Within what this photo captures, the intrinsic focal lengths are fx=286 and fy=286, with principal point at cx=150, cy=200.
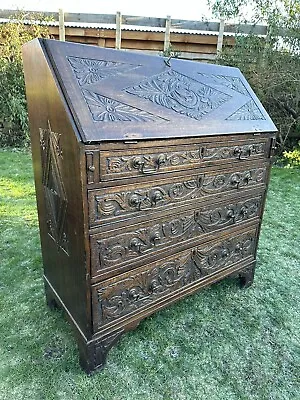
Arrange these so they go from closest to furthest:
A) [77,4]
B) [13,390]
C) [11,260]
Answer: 1. [13,390]
2. [11,260]
3. [77,4]

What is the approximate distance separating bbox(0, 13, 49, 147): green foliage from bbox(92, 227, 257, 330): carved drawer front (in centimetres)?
487

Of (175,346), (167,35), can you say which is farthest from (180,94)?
(167,35)

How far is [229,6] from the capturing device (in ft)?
18.3

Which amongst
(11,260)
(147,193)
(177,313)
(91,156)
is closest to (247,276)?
(177,313)

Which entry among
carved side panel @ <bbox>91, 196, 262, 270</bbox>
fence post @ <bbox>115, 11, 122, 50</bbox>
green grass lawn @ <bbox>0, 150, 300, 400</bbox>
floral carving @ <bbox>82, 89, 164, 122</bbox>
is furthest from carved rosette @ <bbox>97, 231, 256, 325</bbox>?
fence post @ <bbox>115, 11, 122, 50</bbox>

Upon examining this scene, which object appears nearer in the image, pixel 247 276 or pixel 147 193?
pixel 147 193

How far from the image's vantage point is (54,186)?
1.34 m

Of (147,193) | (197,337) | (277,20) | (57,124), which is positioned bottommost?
(197,337)

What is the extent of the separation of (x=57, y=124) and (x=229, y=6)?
5.92m

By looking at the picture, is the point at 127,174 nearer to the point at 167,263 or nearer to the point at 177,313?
the point at 167,263

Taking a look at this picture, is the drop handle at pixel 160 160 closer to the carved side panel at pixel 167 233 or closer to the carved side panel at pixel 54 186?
the carved side panel at pixel 167 233

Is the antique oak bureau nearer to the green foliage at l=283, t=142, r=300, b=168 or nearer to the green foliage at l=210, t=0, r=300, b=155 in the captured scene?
the green foliage at l=283, t=142, r=300, b=168

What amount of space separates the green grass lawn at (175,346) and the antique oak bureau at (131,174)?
0.15 meters

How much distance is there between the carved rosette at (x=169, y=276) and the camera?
1.36 m
